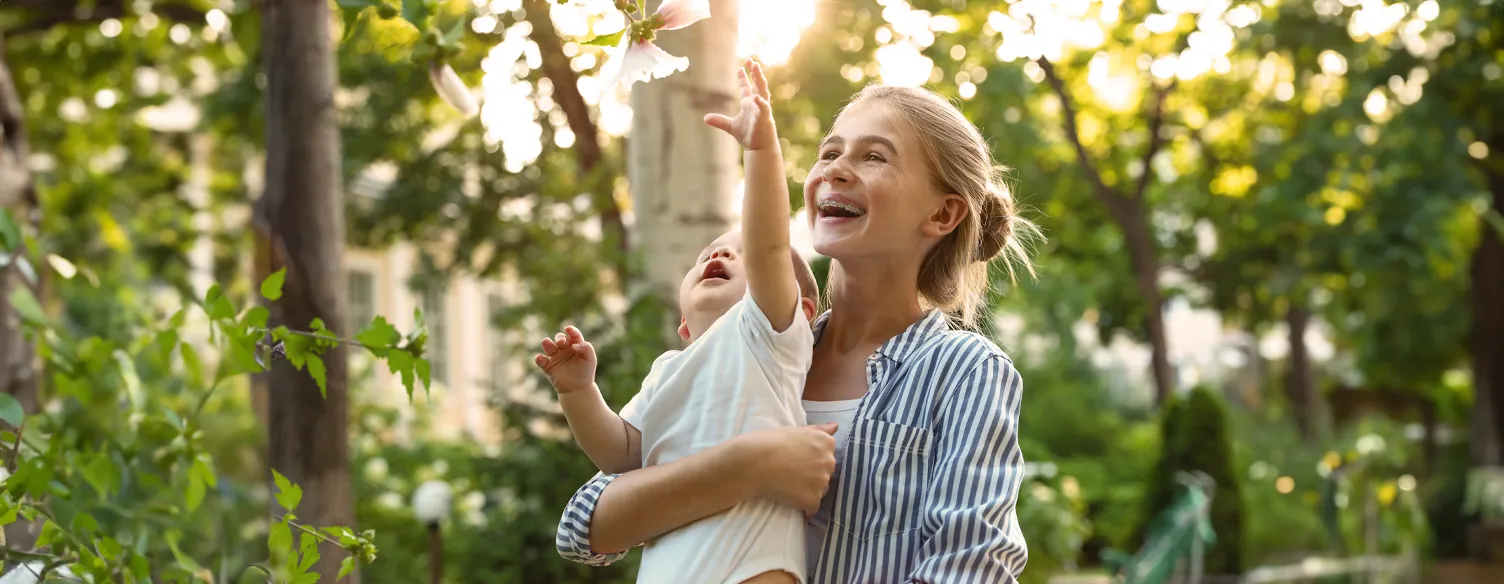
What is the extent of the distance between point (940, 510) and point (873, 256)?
37 cm

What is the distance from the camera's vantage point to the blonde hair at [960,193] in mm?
1852

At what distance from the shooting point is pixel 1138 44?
11938mm

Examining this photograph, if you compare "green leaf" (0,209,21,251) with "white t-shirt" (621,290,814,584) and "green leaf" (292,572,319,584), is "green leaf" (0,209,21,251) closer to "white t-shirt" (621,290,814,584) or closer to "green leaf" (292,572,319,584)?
"green leaf" (292,572,319,584)

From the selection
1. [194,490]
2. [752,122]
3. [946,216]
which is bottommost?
[194,490]

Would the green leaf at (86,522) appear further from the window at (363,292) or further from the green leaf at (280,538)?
the window at (363,292)

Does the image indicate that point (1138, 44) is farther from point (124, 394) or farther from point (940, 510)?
point (940, 510)

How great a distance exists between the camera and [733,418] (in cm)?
173

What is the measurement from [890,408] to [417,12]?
31.9 inches

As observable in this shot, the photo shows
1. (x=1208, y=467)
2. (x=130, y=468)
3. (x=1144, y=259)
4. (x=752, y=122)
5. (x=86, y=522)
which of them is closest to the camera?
(x=752, y=122)

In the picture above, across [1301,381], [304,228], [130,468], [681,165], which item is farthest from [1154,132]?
[130,468]

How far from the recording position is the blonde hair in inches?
72.9

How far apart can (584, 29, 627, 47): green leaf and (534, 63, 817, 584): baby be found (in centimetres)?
17

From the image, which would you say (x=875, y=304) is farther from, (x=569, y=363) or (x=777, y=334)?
(x=569, y=363)

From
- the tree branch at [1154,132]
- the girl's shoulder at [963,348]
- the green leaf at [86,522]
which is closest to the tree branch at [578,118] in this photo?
the green leaf at [86,522]
